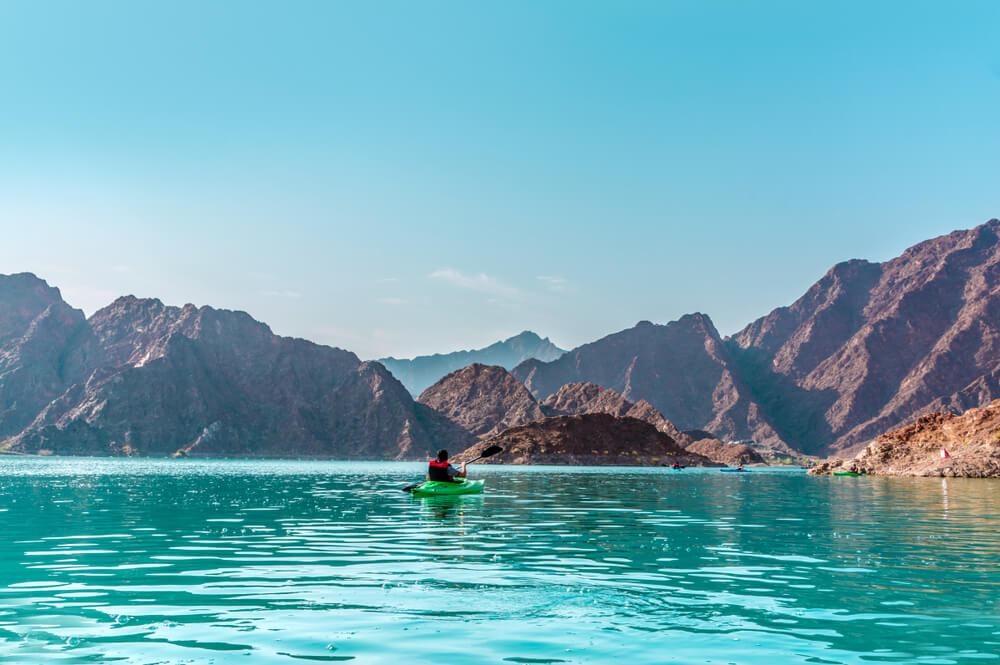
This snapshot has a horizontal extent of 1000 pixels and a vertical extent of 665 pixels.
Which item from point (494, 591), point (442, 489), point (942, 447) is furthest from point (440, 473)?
point (942, 447)

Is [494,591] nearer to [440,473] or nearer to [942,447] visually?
[440,473]

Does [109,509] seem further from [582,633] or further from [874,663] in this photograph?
[874,663]

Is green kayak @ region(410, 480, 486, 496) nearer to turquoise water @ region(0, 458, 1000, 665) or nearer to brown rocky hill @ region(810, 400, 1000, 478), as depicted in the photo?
turquoise water @ region(0, 458, 1000, 665)

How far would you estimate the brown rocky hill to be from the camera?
419 ft

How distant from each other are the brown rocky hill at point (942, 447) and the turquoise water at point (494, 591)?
331 feet

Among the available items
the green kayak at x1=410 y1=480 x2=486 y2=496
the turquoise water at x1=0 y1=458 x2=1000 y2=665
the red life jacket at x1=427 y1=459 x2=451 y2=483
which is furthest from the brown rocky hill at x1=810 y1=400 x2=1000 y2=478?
the turquoise water at x1=0 y1=458 x2=1000 y2=665

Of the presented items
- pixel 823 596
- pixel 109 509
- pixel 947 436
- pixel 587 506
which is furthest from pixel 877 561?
pixel 947 436

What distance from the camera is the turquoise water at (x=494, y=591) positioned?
14.6 m

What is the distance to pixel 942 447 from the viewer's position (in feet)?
477

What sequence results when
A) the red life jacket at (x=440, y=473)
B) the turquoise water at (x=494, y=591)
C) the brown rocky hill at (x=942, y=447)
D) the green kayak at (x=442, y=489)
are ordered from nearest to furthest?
the turquoise water at (x=494, y=591) < the green kayak at (x=442, y=489) < the red life jacket at (x=440, y=473) < the brown rocky hill at (x=942, y=447)

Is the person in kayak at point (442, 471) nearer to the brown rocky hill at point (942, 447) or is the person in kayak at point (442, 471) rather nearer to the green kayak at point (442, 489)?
the green kayak at point (442, 489)

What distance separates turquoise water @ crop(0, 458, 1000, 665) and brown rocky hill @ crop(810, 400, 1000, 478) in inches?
3976

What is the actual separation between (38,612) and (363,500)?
146ft

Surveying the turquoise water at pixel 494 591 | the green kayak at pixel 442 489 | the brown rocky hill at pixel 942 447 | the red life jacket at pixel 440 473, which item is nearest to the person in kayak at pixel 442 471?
the red life jacket at pixel 440 473
